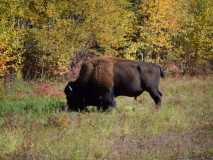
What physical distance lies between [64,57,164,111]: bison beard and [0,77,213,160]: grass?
0.63 metres

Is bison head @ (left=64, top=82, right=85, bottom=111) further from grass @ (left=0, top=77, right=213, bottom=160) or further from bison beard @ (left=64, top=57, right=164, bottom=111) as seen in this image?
grass @ (left=0, top=77, right=213, bottom=160)

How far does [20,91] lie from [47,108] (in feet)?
29.8

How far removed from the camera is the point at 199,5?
45.4 meters

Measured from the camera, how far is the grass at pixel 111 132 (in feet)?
40.5

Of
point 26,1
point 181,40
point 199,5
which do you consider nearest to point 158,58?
point 181,40

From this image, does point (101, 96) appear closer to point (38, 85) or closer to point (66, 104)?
point (66, 104)

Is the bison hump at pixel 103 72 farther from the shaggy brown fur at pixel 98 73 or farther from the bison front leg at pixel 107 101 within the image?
the bison front leg at pixel 107 101

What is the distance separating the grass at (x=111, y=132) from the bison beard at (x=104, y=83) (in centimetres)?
63

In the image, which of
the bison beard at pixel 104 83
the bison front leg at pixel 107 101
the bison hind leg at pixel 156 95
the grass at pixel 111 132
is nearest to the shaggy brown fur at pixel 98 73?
the bison beard at pixel 104 83

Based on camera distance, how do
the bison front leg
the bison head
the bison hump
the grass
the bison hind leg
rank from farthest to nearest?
the bison hind leg, the bison head, the bison hump, the bison front leg, the grass

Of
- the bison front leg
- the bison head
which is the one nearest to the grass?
the bison front leg

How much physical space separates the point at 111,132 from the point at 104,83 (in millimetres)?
5203

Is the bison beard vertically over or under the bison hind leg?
over

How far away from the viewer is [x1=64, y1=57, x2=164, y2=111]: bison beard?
2005 cm
